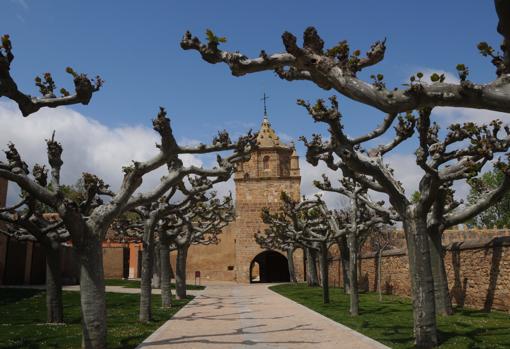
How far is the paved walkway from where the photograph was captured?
9258mm

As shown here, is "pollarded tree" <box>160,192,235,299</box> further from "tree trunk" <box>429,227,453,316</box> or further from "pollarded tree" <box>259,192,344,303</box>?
"tree trunk" <box>429,227,453,316</box>

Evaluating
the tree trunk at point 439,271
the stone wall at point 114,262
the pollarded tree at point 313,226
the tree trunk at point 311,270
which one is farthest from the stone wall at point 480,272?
the stone wall at point 114,262

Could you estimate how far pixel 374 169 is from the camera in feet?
30.5

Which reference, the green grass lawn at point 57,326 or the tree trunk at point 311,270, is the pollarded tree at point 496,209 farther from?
the green grass lawn at point 57,326

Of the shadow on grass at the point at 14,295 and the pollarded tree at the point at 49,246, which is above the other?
the pollarded tree at the point at 49,246

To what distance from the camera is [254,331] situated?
444 inches

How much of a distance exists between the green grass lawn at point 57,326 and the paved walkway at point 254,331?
501mm

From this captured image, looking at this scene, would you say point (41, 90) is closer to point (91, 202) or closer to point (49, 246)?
point (91, 202)

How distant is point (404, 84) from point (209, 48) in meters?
2.66

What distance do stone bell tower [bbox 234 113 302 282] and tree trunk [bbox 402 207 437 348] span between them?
30.7 metres

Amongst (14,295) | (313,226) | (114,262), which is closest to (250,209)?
(114,262)

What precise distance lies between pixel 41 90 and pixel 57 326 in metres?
6.12

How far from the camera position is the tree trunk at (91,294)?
27.3 ft

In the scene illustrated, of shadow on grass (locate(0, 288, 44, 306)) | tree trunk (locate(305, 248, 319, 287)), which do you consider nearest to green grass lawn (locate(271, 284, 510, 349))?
shadow on grass (locate(0, 288, 44, 306))
